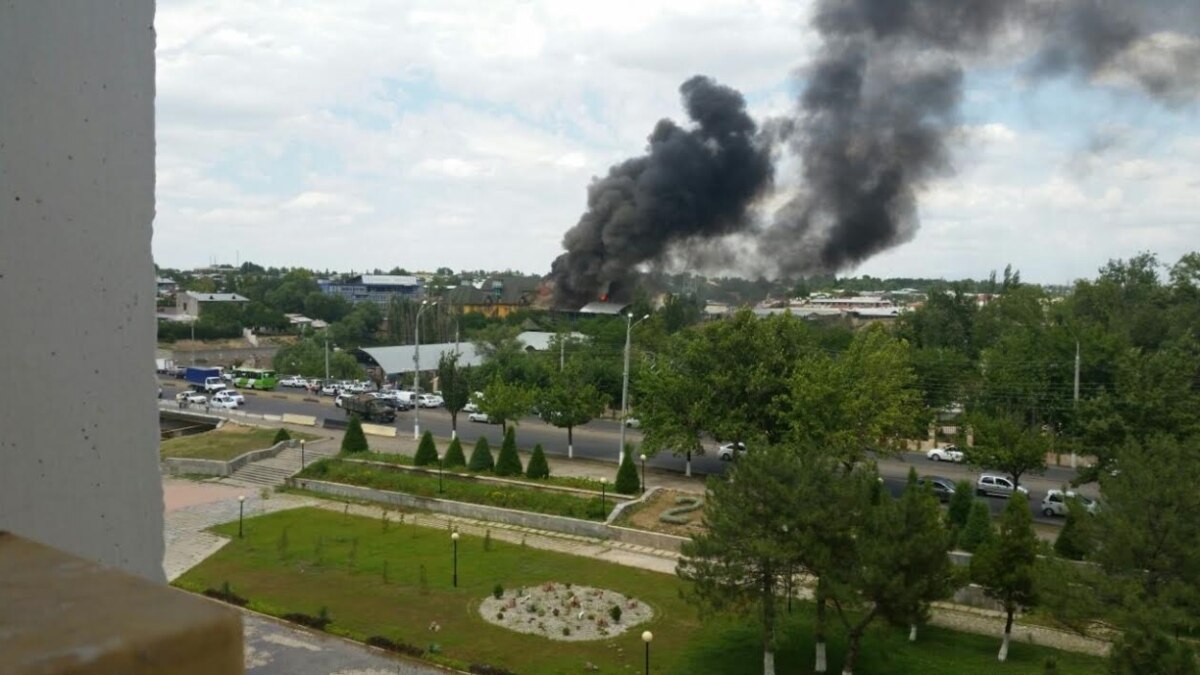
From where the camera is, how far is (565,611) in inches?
597

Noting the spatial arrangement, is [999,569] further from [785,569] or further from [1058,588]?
[785,569]

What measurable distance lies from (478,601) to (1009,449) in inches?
495

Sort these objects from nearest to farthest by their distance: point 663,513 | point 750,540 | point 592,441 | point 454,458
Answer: point 750,540 → point 663,513 → point 454,458 → point 592,441

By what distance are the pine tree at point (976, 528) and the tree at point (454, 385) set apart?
17863mm

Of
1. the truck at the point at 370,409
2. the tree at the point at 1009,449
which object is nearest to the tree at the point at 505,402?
the truck at the point at 370,409

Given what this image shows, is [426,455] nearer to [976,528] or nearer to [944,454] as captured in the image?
[976,528]

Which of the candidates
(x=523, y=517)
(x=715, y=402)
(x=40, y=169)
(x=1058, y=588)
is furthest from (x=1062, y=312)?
(x=40, y=169)

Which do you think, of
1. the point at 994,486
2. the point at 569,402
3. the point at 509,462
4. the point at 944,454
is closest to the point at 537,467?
the point at 509,462

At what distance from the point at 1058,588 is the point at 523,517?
499 inches

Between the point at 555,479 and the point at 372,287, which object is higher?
the point at 372,287

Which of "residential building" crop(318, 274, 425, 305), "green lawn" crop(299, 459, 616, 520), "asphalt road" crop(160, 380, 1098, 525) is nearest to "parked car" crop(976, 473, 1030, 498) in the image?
"asphalt road" crop(160, 380, 1098, 525)

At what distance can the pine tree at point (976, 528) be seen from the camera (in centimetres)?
1700

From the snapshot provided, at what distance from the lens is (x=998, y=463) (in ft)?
70.9

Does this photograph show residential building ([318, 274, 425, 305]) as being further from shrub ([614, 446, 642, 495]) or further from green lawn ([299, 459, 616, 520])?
shrub ([614, 446, 642, 495])
